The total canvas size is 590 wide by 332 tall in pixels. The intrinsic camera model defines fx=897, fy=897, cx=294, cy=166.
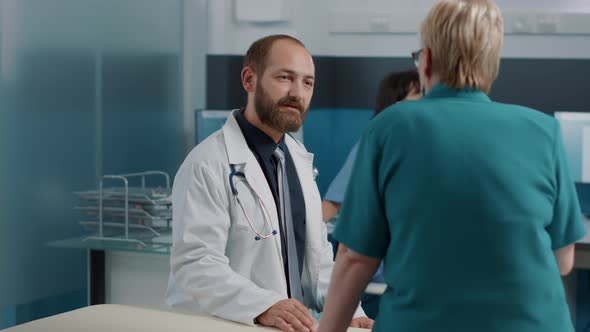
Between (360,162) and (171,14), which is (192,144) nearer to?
(171,14)

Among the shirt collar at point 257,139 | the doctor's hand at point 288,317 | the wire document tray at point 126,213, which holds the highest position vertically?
the shirt collar at point 257,139

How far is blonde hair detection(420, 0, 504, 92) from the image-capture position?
1279 mm

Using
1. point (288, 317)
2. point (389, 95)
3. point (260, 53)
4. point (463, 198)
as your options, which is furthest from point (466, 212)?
point (389, 95)

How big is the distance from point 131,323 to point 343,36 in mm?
3268

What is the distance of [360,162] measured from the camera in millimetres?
1309

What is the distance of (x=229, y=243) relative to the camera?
2041 mm

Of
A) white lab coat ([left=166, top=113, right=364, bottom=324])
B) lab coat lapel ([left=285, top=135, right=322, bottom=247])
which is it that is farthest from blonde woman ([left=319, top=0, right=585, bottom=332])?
lab coat lapel ([left=285, top=135, right=322, bottom=247])

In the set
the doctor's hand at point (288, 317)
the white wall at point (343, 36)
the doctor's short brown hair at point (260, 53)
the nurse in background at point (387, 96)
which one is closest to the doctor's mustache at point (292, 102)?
the doctor's short brown hair at point (260, 53)

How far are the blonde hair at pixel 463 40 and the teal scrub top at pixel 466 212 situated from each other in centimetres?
4

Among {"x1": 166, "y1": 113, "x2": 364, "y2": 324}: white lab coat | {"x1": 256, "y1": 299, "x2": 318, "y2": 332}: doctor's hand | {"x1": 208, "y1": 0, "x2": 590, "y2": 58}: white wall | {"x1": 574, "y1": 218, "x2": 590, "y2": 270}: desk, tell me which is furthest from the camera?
{"x1": 208, "y1": 0, "x2": 590, "y2": 58}: white wall

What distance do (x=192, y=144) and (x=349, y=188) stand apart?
3651 millimetres

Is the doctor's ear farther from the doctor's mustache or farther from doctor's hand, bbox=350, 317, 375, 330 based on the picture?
doctor's hand, bbox=350, 317, 375, 330

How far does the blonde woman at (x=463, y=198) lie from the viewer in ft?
4.07

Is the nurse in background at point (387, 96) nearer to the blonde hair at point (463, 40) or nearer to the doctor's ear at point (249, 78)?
the doctor's ear at point (249, 78)
